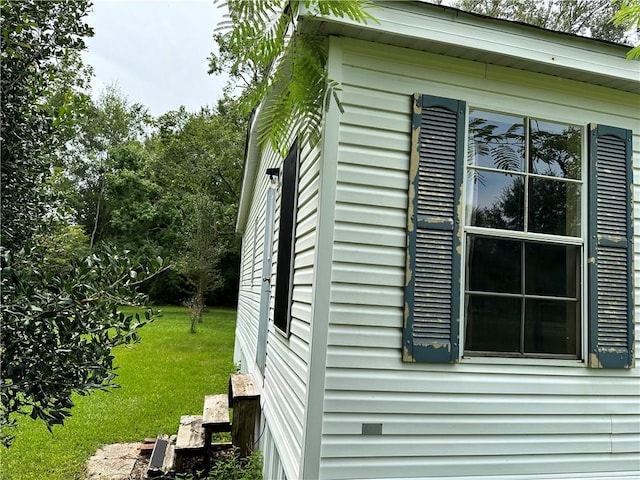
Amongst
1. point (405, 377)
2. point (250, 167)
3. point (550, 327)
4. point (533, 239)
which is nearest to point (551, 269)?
point (533, 239)

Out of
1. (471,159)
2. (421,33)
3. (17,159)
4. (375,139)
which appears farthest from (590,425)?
(17,159)

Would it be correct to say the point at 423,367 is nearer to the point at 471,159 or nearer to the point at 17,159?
the point at 471,159

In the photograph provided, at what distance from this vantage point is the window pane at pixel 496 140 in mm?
2723

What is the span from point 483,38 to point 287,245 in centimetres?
190

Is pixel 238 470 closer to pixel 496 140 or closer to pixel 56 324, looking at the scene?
pixel 56 324

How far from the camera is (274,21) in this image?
1.99 metres

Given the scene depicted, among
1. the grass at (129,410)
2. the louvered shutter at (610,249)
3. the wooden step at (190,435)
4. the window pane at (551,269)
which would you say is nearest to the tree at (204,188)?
the grass at (129,410)

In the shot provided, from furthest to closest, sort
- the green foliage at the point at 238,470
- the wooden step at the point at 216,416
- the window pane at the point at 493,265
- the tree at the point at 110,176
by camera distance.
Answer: the tree at the point at 110,176
the wooden step at the point at 216,416
the green foliage at the point at 238,470
the window pane at the point at 493,265

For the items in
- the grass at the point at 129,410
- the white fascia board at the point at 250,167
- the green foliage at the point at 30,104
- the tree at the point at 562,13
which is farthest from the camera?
the tree at the point at 562,13

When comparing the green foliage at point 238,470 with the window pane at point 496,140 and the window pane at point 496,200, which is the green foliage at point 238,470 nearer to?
the window pane at point 496,200

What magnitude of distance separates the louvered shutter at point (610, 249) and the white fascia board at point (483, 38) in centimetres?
42

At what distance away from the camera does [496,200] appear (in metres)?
2.72

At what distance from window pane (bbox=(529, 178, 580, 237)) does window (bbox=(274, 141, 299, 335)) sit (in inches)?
62.5

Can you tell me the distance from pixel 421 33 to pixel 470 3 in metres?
15.0
